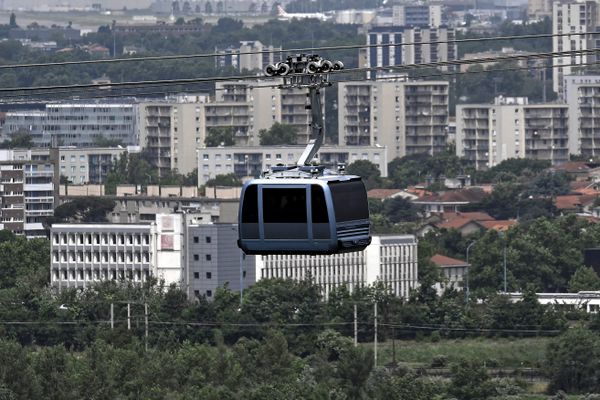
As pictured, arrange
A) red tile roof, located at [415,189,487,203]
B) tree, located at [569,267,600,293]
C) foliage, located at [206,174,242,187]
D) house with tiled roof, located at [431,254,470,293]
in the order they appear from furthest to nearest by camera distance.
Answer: foliage, located at [206,174,242,187], red tile roof, located at [415,189,487,203], house with tiled roof, located at [431,254,470,293], tree, located at [569,267,600,293]

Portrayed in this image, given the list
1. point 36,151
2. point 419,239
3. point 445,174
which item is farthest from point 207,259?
point 445,174

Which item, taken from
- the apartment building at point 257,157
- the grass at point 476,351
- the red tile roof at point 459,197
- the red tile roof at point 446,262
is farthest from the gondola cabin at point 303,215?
the apartment building at point 257,157

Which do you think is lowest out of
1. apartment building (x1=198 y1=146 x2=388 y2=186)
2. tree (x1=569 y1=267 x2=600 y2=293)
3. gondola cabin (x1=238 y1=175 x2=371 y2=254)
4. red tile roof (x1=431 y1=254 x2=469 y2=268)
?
tree (x1=569 y1=267 x2=600 y2=293)

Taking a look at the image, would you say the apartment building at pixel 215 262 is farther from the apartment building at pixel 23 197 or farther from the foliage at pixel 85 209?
the apartment building at pixel 23 197

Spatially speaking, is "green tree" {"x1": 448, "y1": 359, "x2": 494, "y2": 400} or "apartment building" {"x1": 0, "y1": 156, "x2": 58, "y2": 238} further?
"apartment building" {"x1": 0, "y1": 156, "x2": 58, "y2": 238}

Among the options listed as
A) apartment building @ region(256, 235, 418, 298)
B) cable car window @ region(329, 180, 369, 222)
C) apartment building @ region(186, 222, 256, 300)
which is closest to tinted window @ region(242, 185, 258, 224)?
cable car window @ region(329, 180, 369, 222)

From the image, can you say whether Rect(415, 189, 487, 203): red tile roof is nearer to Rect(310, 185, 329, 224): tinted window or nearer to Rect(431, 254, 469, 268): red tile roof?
Rect(431, 254, 469, 268): red tile roof

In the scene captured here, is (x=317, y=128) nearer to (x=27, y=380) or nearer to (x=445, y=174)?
(x=27, y=380)

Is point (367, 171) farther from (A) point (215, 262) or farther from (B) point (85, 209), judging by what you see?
(A) point (215, 262)

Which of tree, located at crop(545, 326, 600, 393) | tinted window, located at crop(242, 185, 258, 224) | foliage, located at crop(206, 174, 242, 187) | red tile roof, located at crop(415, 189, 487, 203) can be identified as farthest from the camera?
foliage, located at crop(206, 174, 242, 187)
